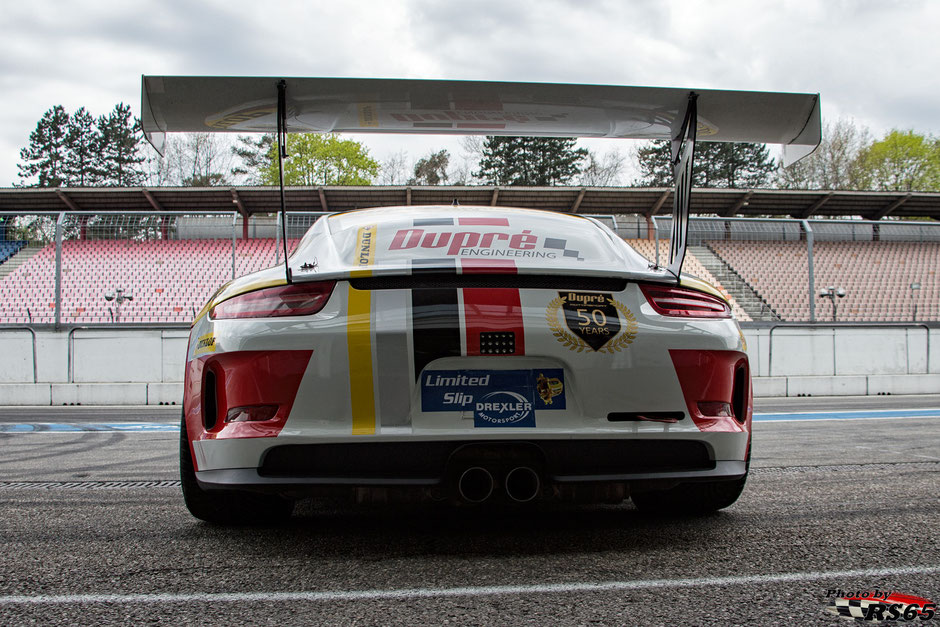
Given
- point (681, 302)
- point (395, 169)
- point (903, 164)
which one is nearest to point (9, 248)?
point (681, 302)

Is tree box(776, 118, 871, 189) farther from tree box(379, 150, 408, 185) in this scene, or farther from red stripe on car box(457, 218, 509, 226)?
red stripe on car box(457, 218, 509, 226)

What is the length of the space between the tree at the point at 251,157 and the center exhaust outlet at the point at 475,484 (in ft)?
163

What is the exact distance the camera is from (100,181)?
53.8 metres

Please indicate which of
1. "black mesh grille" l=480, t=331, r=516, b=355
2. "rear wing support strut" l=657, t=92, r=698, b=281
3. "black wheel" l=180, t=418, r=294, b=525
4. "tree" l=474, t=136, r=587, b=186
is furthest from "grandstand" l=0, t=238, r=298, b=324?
"tree" l=474, t=136, r=587, b=186

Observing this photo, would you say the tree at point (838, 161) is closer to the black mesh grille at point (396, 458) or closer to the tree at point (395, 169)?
the tree at point (395, 169)

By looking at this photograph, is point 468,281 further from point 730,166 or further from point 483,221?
point 730,166

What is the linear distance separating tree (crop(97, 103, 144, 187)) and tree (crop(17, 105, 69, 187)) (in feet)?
8.54

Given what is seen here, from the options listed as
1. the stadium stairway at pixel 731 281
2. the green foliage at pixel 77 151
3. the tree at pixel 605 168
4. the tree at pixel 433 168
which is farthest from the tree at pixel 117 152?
the stadium stairway at pixel 731 281

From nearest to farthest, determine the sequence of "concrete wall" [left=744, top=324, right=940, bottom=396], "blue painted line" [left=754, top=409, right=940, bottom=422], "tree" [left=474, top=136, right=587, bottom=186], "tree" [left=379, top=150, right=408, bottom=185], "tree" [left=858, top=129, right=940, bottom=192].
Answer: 1. "blue painted line" [left=754, top=409, right=940, bottom=422]
2. "concrete wall" [left=744, top=324, right=940, bottom=396]
3. "tree" [left=474, top=136, right=587, bottom=186]
4. "tree" [left=379, top=150, right=408, bottom=185]
5. "tree" [left=858, top=129, right=940, bottom=192]

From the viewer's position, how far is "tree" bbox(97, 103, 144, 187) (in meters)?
54.0

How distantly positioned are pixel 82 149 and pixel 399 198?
3992 cm

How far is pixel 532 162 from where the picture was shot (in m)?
47.9

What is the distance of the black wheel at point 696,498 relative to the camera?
9.83 ft

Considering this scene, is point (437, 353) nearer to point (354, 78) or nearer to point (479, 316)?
point (479, 316)
